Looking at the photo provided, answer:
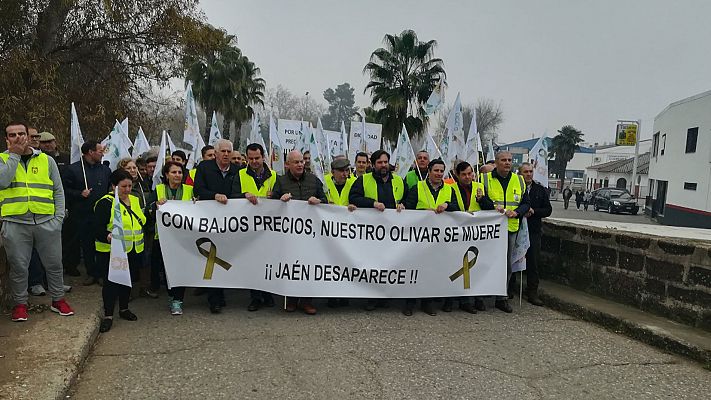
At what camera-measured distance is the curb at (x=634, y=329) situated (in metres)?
4.73

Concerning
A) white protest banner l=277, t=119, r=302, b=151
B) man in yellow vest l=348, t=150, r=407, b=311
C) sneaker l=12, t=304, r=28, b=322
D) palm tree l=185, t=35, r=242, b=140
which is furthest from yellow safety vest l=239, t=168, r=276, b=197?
palm tree l=185, t=35, r=242, b=140

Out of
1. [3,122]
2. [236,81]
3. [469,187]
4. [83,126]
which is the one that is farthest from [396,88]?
[469,187]

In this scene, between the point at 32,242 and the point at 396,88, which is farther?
the point at 396,88

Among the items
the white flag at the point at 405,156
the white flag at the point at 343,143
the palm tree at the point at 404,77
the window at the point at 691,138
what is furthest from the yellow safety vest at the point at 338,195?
the window at the point at 691,138

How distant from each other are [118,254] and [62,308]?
77 cm

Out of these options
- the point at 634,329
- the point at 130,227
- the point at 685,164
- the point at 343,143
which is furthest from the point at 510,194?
the point at 685,164

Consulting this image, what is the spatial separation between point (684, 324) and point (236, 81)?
28880 mm

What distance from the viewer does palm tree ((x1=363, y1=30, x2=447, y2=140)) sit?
25438 mm

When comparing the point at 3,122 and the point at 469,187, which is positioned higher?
the point at 3,122

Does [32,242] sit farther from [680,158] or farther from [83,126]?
[680,158]

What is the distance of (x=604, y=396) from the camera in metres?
3.92

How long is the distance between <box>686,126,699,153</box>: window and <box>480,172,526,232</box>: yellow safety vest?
26016mm

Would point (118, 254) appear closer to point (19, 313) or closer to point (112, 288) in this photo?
point (112, 288)

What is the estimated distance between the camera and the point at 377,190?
618 cm
